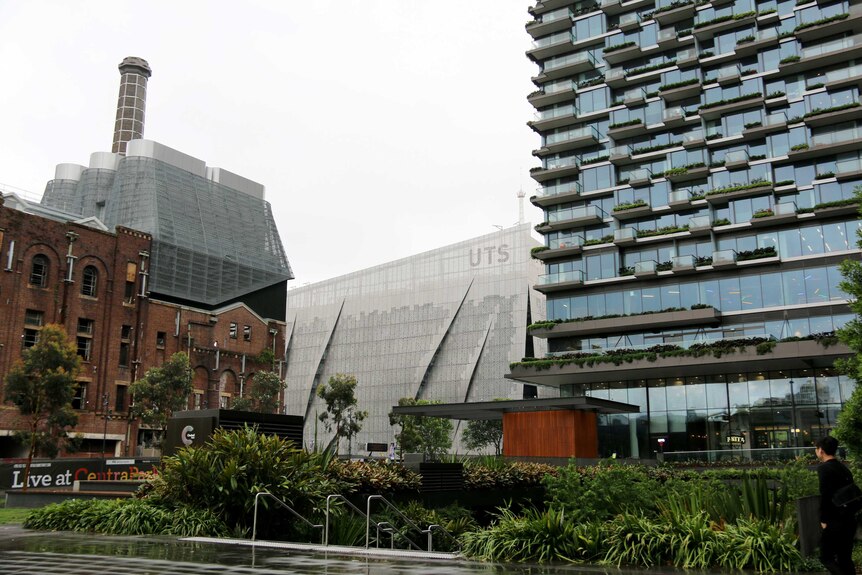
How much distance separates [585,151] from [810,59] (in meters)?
17.1

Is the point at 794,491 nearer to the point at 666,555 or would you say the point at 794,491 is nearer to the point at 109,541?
the point at 666,555

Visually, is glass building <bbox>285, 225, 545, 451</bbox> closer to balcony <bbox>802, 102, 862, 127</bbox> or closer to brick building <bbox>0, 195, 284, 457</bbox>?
brick building <bbox>0, 195, 284, 457</bbox>

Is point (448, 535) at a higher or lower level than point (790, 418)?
lower

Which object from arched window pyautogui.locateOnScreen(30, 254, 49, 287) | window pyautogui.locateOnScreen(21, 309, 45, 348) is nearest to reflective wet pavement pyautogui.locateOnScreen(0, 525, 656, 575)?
window pyautogui.locateOnScreen(21, 309, 45, 348)

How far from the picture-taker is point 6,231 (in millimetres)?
59969

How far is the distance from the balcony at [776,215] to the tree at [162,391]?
4551 centimetres

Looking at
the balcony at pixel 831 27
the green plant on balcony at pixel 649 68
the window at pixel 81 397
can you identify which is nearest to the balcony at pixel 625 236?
the green plant on balcony at pixel 649 68

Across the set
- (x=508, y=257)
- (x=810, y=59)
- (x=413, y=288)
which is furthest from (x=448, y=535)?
(x=413, y=288)

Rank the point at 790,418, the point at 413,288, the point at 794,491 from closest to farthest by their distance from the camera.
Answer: the point at 794,491 → the point at 790,418 → the point at 413,288

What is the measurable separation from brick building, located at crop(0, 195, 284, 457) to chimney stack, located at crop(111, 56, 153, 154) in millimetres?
30348

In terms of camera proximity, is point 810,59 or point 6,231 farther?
point 6,231

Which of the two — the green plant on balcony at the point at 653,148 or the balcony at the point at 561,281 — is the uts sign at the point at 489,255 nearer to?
the balcony at the point at 561,281

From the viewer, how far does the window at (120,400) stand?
215ft

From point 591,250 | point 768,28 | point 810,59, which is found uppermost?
point 768,28
